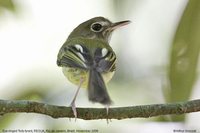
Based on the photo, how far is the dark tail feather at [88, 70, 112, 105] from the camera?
24.5 inches

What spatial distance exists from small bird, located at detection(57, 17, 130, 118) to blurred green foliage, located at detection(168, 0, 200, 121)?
0.12 metres

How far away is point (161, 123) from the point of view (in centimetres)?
85

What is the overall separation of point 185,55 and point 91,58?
227 millimetres

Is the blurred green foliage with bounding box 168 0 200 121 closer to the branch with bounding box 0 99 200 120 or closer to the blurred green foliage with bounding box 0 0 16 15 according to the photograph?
the branch with bounding box 0 99 200 120

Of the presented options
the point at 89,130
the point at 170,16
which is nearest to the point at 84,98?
the point at 89,130

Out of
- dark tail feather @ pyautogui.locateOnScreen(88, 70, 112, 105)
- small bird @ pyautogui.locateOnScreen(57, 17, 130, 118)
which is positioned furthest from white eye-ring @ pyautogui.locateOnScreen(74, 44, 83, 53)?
dark tail feather @ pyautogui.locateOnScreen(88, 70, 112, 105)

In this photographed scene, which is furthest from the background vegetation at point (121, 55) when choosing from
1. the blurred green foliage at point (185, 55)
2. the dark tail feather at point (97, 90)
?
the dark tail feather at point (97, 90)

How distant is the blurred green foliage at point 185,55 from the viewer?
871 millimetres

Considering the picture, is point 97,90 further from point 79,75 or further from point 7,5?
point 7,5

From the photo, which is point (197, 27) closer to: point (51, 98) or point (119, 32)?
point (119, 32)

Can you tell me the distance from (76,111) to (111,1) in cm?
31

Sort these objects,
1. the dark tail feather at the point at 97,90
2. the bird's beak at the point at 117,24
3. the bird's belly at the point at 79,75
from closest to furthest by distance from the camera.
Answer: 1. the dark tail feather at the point at 97,90
2. the bird's belly at the point at 79,75
3. the bird's beak at the point at 117,24

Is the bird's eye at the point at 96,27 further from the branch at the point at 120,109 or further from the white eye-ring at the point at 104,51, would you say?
the branch at the point at 120,109

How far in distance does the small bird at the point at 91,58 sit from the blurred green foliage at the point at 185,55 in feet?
0.40
